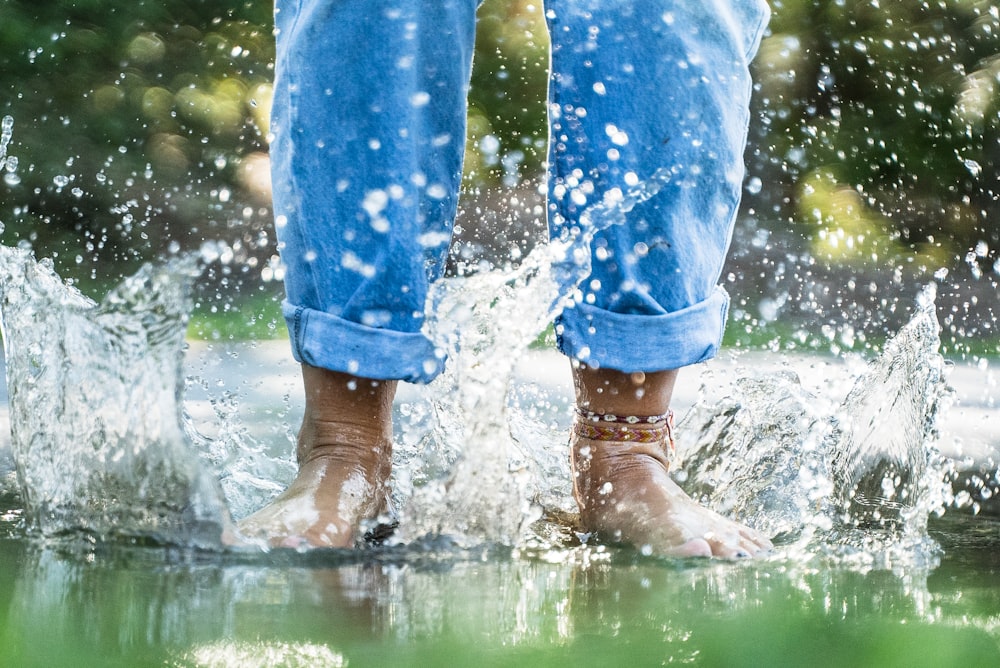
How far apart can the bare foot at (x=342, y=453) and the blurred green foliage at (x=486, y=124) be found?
3.19 metres

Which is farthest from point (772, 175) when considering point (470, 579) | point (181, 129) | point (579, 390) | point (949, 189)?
point (470, 579)

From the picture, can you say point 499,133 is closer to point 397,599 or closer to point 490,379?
point 490,379

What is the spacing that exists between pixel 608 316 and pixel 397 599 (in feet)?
1.51

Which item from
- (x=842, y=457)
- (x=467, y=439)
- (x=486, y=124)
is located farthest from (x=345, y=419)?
(x=486, y=124)

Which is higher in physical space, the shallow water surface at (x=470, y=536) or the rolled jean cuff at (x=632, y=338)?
the rolled jean cuff at (x=632, y=338)

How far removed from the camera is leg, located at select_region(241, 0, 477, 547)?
3.76ft

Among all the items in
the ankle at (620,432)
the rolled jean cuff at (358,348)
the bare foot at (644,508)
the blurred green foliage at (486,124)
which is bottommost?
the bare foot at (644,508)

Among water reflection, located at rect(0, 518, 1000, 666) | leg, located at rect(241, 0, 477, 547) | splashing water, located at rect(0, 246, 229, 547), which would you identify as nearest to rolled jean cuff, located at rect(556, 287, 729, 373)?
leg, located at rect(241, 0, 477, 547)

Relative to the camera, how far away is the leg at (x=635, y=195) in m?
1.15

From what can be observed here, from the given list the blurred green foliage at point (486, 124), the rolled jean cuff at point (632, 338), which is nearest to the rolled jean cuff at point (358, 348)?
the rolled jean cuff at point (632, 338)

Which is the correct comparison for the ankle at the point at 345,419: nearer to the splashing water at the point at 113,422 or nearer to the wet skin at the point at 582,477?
the wet skin at the point at 582,477

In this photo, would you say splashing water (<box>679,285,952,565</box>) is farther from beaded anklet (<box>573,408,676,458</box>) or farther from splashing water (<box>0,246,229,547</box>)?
splashing water (<box>0,246,229,547</box>)

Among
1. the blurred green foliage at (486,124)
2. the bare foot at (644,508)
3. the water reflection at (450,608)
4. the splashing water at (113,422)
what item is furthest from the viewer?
the blurred green foliage at (486,124)

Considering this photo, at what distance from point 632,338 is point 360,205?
0.96ft
